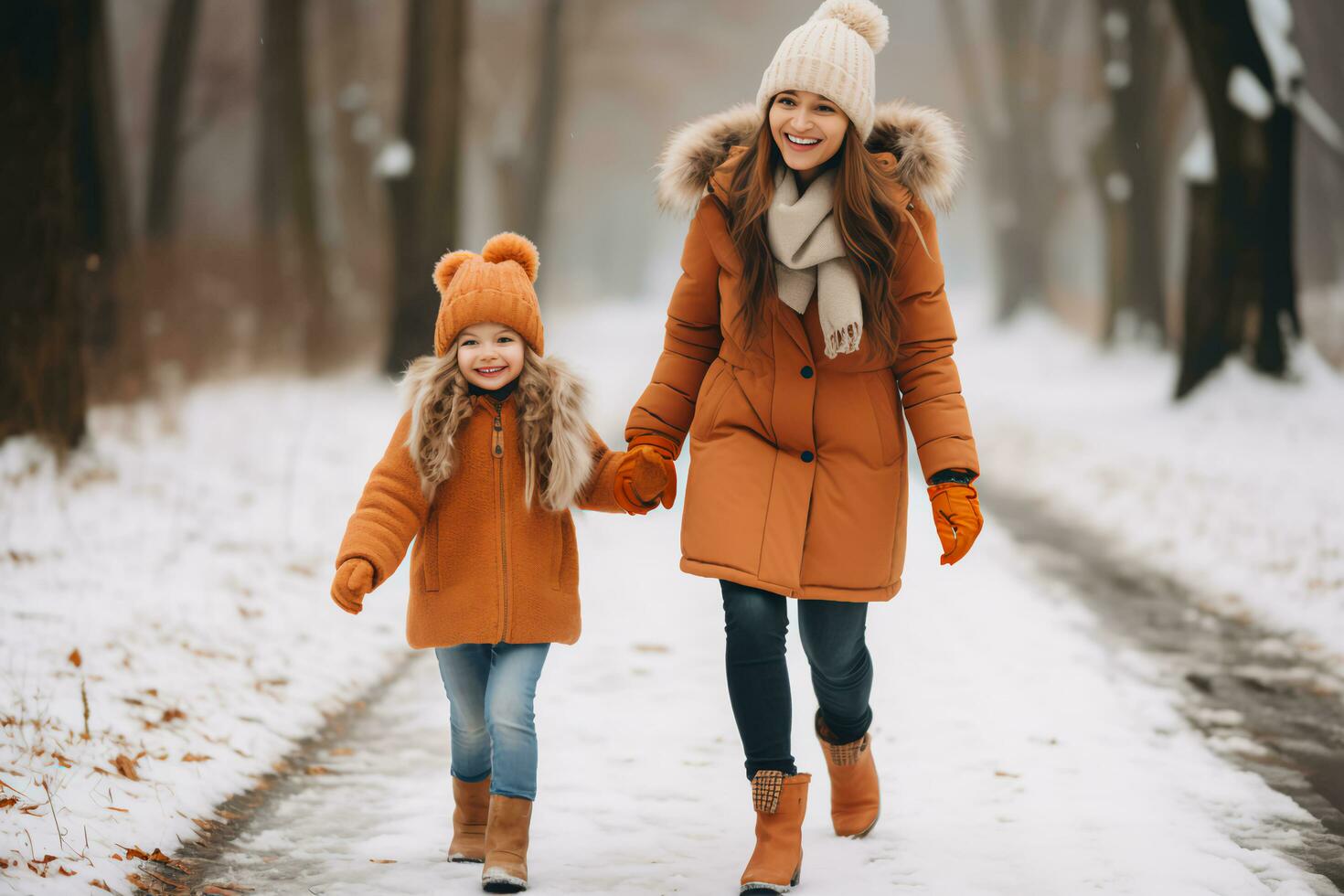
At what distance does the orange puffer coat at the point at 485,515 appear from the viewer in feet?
12.2

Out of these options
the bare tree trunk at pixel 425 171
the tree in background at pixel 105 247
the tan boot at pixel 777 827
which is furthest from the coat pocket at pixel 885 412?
the bare tree trunk at pixel 425 171

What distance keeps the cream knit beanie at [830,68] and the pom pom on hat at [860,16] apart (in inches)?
0.6

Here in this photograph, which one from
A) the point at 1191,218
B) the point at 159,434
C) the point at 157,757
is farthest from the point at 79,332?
the point at 1191,218

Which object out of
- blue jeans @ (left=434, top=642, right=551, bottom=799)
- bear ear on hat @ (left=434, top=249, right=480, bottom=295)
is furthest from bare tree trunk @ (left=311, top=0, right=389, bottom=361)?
blue jeans @ (left=434, top=642, right=551, bottom=799)

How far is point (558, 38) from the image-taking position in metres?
24.9

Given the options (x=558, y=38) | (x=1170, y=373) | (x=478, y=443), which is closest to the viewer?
(x=478, y=443)

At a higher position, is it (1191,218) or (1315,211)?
(1315,211)

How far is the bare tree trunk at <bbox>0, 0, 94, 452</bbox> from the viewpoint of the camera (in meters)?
7.95

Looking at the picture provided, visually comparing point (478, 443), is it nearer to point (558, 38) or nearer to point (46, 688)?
point (46, 688)

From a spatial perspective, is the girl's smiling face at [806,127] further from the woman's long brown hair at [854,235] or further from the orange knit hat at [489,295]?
the orange knit hat at [489,295]

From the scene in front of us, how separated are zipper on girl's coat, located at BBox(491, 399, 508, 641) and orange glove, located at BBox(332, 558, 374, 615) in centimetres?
36

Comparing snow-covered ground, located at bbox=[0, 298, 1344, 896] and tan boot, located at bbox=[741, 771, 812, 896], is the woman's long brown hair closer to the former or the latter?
snow-covered ground, located at bbox=[0, 298, 1344, 896]

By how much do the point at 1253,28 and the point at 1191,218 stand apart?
167cm

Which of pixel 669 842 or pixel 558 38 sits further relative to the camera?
pixel 558 38
